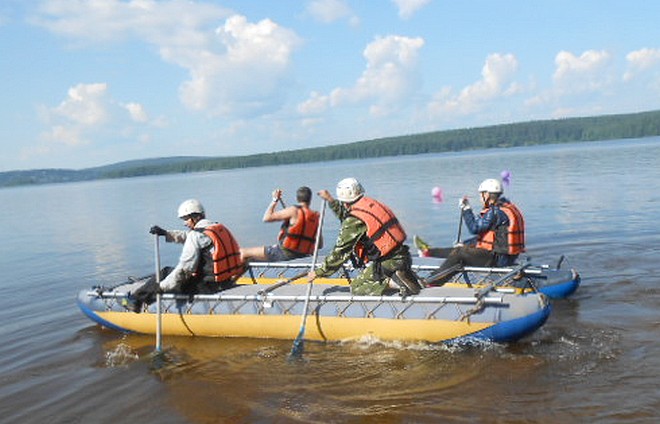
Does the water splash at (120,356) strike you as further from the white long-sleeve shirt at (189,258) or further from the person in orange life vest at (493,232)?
the person in orange life vest at (493,232)

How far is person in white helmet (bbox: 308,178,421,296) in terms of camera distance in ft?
28.5

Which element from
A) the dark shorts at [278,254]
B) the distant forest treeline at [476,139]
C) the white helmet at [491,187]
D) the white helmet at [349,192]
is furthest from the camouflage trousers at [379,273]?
the distant forest treeline at [476,139]

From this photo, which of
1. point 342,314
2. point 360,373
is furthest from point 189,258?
point 360,373

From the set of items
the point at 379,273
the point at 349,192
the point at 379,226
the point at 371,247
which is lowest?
the point at 379,273

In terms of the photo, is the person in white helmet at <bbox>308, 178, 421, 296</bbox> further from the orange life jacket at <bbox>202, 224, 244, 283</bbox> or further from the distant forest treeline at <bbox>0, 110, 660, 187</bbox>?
the distant forest treeline at <bbox>0, 110, 660, 187</bbox>

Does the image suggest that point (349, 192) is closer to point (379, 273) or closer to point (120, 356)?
point (379, 273)

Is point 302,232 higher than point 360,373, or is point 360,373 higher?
point 302,232

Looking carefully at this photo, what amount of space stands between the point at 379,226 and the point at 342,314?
151 cm

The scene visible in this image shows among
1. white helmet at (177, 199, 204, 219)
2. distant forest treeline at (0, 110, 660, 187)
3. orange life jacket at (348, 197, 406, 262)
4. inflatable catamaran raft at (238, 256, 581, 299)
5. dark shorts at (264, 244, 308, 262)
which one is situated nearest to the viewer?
orange life jacket at (348, 197, 406, 262)

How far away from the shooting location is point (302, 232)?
12.7 meters

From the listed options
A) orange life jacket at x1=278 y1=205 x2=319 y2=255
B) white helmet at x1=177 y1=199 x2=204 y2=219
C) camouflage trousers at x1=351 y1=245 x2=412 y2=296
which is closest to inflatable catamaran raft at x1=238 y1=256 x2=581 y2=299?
orange life jacket at x1=278 y1=205 x2=319 y2=255

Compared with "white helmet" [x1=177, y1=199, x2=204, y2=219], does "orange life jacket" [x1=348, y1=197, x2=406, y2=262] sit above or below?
below

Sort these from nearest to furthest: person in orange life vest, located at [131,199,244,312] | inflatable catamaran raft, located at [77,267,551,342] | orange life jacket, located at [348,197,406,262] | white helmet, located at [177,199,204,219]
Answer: inflatable catamaran raft, located at [77,267,551,342], orange life jacket, located at [348,197,406,262], person in orange life vest, located at [131,199,244,312], white helmet, located at [177,199,204,219]

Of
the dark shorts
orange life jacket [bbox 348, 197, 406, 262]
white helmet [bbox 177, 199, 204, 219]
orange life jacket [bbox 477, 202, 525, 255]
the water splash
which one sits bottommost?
the water splash
